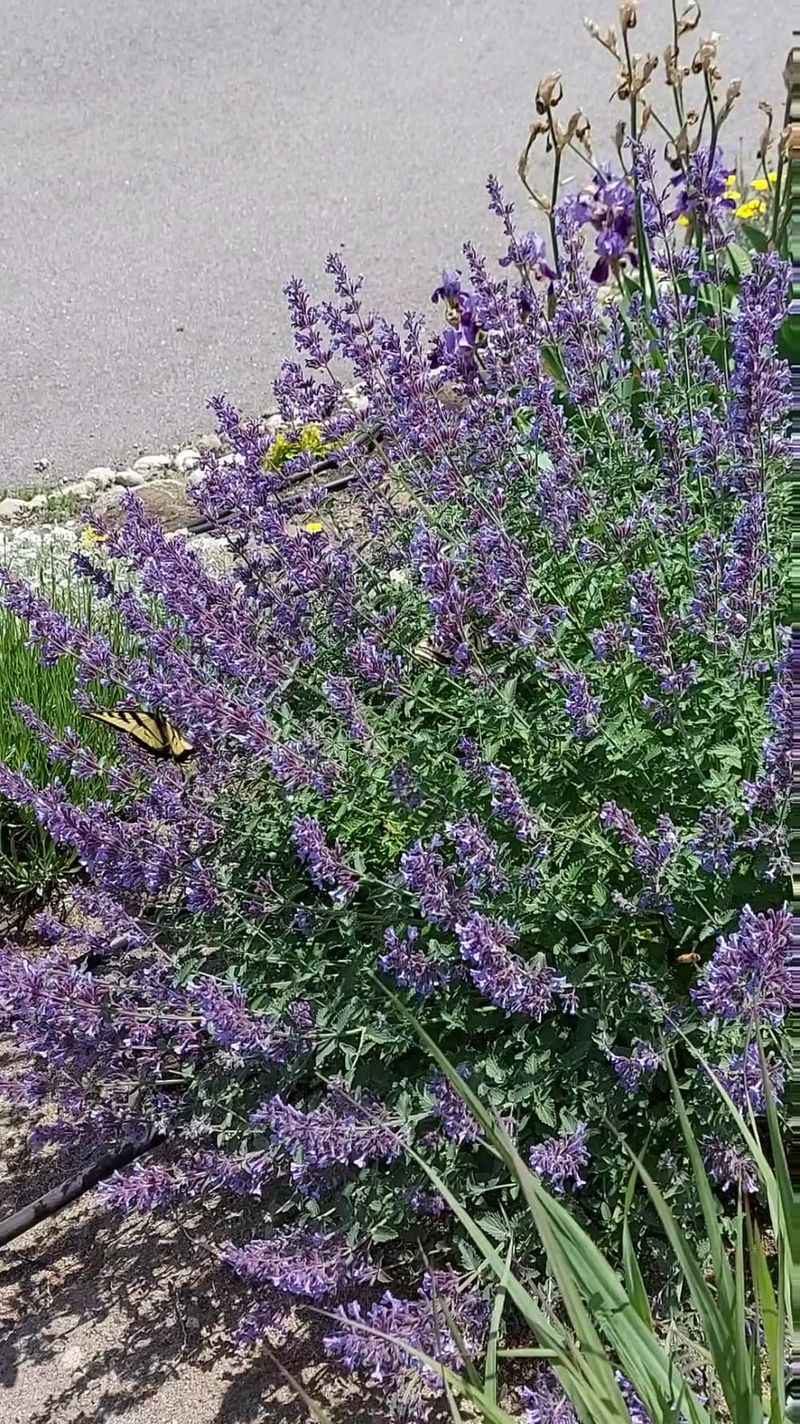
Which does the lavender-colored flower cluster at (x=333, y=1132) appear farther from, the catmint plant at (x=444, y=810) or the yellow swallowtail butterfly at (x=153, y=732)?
the yellow swallowtail butterfly at (x=153, y=732)

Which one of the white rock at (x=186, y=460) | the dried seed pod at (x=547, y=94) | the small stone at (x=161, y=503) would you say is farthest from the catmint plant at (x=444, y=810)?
the white rock at (x=186, y=460)

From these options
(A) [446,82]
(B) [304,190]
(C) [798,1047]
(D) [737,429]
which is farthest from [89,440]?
(C) [798,1047]

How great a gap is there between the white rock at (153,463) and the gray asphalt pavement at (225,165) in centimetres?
19

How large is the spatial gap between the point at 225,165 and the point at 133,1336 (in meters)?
7.04

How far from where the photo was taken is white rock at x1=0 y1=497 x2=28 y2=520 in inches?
226

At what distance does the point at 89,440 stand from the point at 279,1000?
4.37 metres

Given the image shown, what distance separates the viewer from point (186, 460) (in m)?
5.98

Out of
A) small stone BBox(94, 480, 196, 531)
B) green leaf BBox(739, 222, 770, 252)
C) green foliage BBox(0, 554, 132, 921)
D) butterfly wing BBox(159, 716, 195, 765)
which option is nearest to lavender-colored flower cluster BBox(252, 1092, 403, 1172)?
butterfly wing BBox(159, 716, 195, 765)

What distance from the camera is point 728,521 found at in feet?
9.18

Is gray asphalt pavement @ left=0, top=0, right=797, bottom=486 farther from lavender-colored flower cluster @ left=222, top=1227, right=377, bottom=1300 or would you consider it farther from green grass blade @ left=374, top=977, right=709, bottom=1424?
green grass blade @ left=374, top=977, right=709, bottom=1424

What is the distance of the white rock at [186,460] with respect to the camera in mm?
5910

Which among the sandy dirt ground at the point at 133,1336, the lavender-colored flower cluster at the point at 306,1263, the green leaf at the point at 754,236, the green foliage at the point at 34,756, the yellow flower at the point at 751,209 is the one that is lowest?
the sandy dirt ground at the point at 133,1336

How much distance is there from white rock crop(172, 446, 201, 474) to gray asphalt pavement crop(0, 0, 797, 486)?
0.22m

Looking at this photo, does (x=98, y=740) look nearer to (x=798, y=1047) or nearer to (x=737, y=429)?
(x=737, y=429)
